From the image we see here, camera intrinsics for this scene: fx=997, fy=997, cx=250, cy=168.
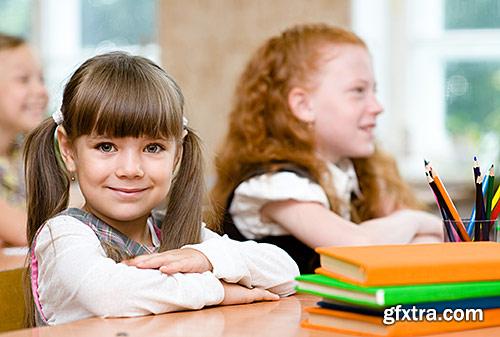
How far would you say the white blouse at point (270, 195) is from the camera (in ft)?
6.82

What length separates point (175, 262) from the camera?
1377 millimetres

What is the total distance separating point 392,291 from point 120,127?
1.79 feet

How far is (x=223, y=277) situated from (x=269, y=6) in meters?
3.08

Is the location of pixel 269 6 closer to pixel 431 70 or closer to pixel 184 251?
pixel 431 70

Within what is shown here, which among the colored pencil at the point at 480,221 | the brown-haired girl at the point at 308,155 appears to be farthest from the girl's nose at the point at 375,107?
the colored pencil at the point at 480,221

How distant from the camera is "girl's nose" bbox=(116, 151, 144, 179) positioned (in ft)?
4.86

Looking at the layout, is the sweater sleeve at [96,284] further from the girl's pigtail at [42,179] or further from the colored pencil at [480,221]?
the colored pencil at [480,221]

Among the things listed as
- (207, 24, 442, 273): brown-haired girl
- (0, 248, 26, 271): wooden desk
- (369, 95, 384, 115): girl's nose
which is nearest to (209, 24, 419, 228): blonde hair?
(207, 24, 442, 273): brown-haired girl

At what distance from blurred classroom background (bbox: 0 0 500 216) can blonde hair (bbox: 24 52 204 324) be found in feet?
8.97

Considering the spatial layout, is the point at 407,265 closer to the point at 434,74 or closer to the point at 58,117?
→ the point at 58,117

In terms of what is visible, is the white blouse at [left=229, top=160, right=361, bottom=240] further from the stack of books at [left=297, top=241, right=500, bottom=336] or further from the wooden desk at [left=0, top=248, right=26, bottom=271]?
the stack of books at [left=297, top=241, right=500, bottom=336]

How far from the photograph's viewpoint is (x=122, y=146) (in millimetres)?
1498

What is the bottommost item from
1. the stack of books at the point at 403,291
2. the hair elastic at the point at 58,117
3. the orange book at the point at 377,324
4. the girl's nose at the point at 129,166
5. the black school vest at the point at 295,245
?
the black school vest at the point at 295,245

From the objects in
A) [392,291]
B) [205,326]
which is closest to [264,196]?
[205,326]
